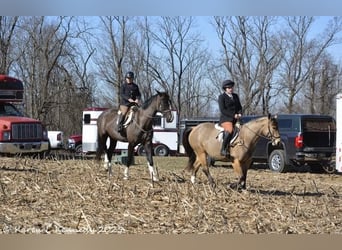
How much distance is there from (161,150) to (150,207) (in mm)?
25088

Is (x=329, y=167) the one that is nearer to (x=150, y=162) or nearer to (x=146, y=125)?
(x=146, y=125)

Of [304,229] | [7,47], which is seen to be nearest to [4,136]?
[304,229]

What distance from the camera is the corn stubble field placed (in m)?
7.64

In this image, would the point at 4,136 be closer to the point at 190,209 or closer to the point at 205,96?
the point at 190,209

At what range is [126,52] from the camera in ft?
150

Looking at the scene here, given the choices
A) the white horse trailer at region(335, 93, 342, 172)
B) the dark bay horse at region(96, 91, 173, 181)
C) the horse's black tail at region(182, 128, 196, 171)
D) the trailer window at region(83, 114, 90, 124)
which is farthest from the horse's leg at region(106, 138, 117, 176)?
the trailer window at region(83, 114, 90, 124)

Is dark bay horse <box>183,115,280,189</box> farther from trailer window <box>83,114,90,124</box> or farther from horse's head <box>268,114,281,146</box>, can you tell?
trailer window <box>83,114,90,124</box>

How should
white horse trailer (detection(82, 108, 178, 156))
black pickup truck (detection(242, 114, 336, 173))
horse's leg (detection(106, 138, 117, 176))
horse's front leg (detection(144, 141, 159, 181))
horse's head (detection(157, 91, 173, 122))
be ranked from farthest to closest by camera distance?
white horse trailer (detection(82, 108, 178, 156)) < black pickup truck (detection(242, 114, 336, 173)) < horse's leg (detection(106, 138, 117, 176)) < horse's head (detection(157, 91, 173, 122)) < horse's front leg (detection(144, 141, 159, 181))

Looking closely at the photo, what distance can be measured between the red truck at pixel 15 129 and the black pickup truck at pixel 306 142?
29.6 feet

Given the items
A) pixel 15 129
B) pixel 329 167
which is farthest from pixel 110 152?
pixel 329 167

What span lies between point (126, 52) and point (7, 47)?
29.5 ft

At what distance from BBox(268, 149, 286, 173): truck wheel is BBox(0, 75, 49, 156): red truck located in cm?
872

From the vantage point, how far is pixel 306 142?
64.5ft

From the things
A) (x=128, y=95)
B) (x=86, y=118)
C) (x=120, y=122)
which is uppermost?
(x=128, y=95)
